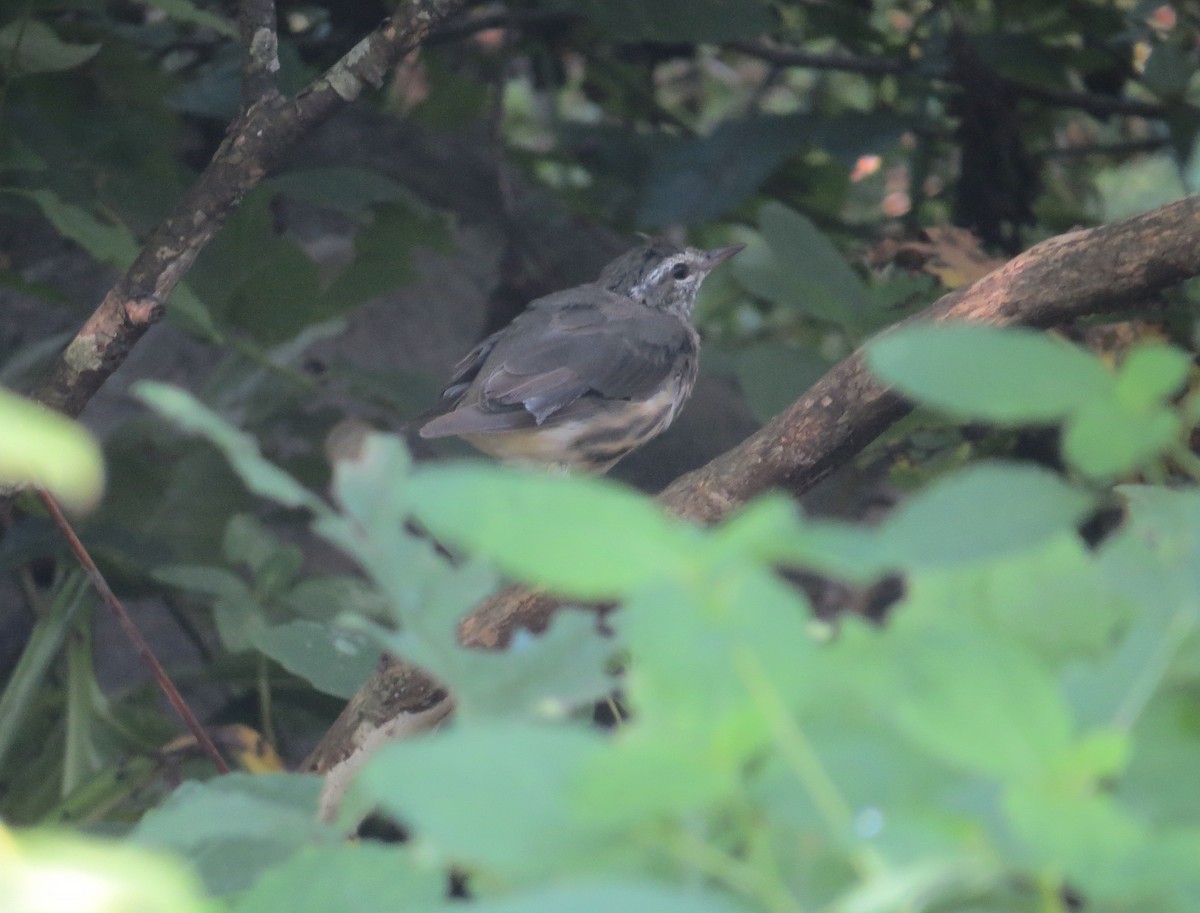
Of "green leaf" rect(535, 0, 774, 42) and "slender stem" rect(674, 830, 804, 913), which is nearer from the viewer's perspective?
"slender stem" rect(674, 830, 804, 913)

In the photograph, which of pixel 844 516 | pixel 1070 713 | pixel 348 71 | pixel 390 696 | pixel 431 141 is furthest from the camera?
pixel 431 141

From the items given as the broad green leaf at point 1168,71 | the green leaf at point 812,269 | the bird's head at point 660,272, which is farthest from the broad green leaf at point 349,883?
the bird's head at point 660,272

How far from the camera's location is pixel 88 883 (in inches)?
23.1

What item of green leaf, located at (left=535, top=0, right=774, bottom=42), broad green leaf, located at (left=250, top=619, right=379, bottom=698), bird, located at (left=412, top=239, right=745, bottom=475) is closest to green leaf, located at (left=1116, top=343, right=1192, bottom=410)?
broad green leaf, located at (left=250, top=619, right=379, bottom=698)

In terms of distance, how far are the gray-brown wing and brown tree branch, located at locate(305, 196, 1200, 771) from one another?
1.13 metres

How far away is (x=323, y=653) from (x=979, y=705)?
150 cm

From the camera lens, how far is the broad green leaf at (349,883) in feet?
2.45

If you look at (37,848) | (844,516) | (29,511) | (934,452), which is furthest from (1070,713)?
(844,516)

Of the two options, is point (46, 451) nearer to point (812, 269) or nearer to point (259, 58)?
point (259, 58)

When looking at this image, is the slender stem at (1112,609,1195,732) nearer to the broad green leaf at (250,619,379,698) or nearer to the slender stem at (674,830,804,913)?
the slender stem at (674,830,804,913)

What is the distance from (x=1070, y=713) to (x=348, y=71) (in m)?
1.99

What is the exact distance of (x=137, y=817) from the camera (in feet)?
7.94

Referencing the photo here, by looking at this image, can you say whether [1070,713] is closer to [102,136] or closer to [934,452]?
[934,452]

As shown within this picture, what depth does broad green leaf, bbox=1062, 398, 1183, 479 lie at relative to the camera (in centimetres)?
70
